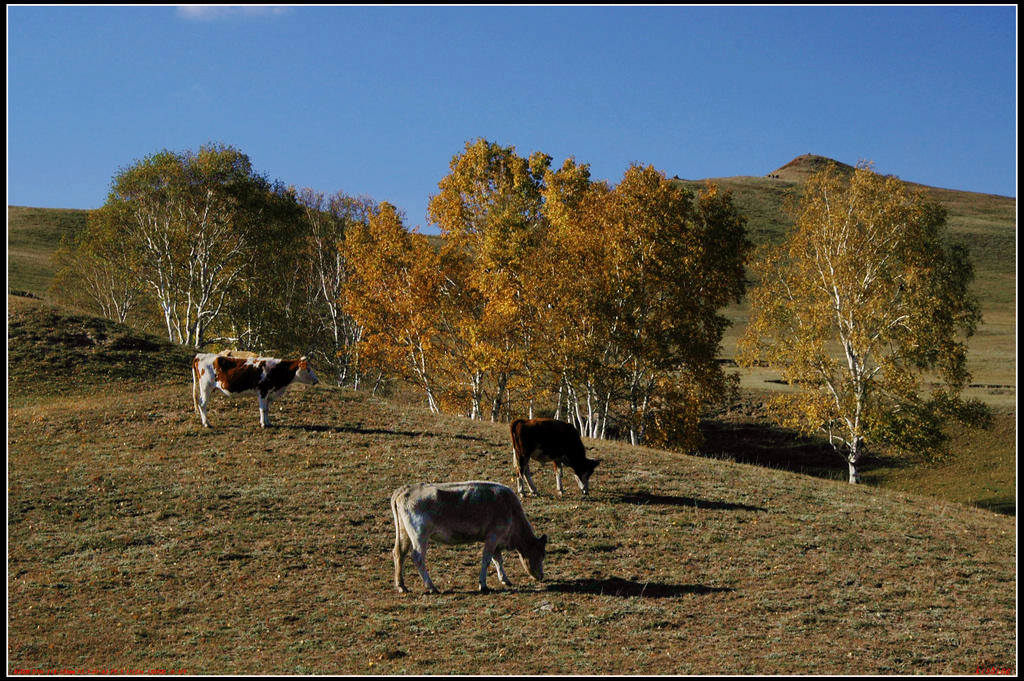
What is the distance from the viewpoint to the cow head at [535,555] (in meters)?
16.8

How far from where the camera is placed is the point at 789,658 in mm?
13648

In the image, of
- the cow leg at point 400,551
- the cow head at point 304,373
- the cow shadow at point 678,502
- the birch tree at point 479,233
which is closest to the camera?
the cow leg at point 400,551

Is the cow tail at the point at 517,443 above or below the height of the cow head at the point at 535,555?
above

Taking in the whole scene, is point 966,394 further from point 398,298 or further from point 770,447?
point 398,298

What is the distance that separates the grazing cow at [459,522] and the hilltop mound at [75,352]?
28.8m

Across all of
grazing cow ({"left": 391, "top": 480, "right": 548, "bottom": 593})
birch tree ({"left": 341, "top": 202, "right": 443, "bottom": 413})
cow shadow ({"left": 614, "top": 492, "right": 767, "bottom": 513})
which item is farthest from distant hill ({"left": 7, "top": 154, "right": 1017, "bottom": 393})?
grazing cow ({"left": 391, "top": 480, "right": 548, "bottom": 593})

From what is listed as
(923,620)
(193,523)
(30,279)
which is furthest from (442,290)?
(30,279)

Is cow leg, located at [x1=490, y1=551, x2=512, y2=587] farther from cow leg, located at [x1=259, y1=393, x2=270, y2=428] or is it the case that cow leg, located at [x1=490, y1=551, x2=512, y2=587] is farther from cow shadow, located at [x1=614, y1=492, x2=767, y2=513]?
cow leg, located at [x1=259, y1=393, x2=270, y2=428]

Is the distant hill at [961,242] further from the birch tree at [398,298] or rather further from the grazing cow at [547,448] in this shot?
the grazing cow at [547,448]

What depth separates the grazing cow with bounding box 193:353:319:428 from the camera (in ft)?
101

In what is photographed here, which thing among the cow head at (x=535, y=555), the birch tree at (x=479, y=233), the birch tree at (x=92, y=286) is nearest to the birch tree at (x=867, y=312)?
the birch tree at (x=479, y=233)

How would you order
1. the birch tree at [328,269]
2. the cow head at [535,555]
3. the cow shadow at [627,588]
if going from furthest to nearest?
the birch tree at [328,269]
the cow head at [535,555]
the cow shadow at [627,588]

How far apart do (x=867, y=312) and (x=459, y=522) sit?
3365cm

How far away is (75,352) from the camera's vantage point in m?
43.6
